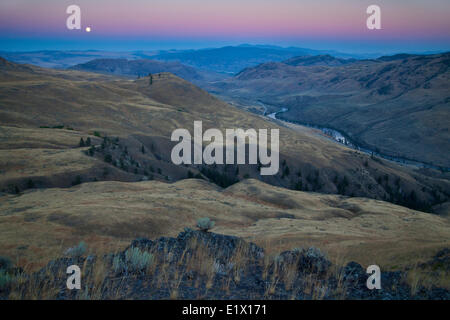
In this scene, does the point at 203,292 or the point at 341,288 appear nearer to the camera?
the point at 203,292

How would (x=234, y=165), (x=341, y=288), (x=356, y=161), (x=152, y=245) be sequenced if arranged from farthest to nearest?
(x=356, y=161) < (x=234, y=165) < (x=152, y=245) < (x=341, y=288)

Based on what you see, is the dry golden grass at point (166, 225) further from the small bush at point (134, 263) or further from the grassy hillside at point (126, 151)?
the grassy hillside at point (126, 151)

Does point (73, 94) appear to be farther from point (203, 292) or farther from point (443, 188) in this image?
point (443, 188)

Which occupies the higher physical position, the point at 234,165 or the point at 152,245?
the point at 152,245

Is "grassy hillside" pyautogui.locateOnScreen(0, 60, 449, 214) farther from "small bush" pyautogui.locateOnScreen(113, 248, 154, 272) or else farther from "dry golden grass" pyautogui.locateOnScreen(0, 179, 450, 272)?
"small bush" pyautogui.locateOnScreen(113, 248, 154, 272)

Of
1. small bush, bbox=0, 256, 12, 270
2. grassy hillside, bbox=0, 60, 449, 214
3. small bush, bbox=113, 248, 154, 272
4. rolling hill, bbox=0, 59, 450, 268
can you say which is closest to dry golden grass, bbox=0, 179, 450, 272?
rolling hill, bbox=0, 59, 450, 268

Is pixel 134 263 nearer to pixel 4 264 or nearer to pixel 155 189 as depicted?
pixel 4 264

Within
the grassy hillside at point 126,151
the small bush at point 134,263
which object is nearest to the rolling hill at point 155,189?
the grassy hillside at point 126,151

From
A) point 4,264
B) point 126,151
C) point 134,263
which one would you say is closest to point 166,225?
point 4,264

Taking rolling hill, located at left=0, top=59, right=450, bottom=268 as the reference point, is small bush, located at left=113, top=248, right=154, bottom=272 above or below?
above

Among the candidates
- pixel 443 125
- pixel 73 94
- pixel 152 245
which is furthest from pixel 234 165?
pixel 443 125

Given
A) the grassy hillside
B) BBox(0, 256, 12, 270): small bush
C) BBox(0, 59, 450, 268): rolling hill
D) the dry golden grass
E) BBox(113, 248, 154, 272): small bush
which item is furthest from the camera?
the grassy hillside
